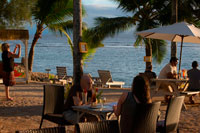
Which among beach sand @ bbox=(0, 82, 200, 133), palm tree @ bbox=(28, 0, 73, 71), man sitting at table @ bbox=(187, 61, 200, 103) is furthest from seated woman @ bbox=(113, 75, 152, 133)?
palm tree @ bbox=(28, 0, 73, 71)

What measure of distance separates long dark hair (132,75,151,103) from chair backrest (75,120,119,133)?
3.49ft

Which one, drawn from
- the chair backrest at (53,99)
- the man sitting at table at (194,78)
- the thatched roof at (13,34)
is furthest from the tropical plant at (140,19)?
the chair backrest at (53,99)

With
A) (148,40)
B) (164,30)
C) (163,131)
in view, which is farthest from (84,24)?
(163,131)

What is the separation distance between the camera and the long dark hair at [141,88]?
441cm

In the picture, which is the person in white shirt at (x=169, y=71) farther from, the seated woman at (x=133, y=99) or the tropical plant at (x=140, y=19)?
the tropical plant at (x=140, y=19)

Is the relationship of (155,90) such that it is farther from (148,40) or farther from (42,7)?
(42,7)

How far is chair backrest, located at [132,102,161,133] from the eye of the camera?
173 inches

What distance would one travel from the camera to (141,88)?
14.6 ft

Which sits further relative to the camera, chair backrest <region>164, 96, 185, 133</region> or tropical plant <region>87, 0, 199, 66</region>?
tropical plant <region>87, 0, 199, 66</region>

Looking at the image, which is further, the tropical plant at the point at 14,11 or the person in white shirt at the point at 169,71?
the tropical plant at the point at 14,11

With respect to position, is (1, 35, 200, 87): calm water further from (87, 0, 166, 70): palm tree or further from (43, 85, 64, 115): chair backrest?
(43, 85, 64, 115): chair backrest

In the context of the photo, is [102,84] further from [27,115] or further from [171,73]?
[27,115]

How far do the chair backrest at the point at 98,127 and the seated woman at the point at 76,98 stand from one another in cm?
204

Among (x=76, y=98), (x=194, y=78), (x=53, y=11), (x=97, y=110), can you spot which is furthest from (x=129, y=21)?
(x=97, y=110)
